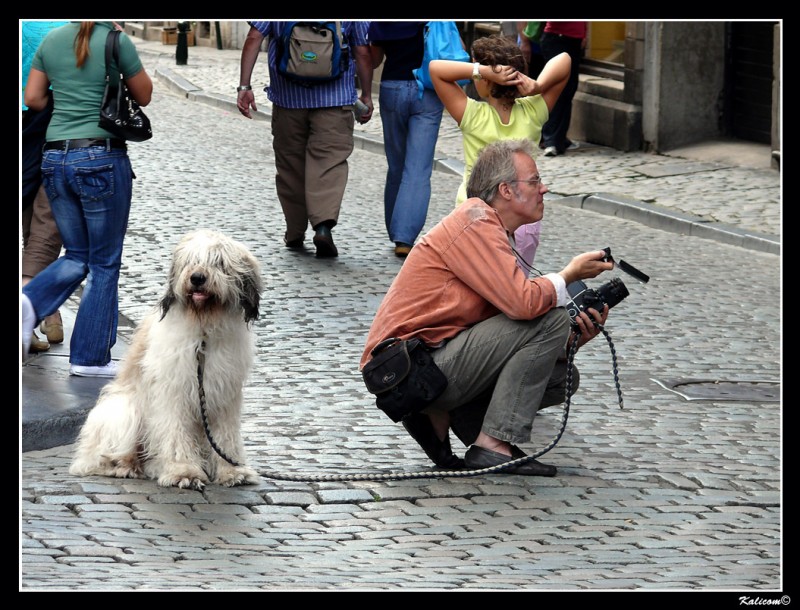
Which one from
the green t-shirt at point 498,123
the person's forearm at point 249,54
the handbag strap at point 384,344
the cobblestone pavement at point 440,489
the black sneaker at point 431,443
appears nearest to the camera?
the cobblestone pavement at point 440,489

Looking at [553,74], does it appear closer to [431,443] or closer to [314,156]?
[431,443]

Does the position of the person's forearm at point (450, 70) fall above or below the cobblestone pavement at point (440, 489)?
above

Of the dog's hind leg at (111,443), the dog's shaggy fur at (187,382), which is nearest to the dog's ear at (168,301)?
the dog's shaggy fur at (187,382)

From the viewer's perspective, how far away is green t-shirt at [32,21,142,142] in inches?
285

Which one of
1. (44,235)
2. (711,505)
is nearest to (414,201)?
(44,235)

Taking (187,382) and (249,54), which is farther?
(249,54)

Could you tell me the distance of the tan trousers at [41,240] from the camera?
816 centimetres

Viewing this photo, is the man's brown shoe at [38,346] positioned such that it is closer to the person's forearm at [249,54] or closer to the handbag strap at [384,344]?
the handbag strap at [384,344]

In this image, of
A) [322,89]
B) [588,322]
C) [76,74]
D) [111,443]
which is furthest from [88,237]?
[322,89]

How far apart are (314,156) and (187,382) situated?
5291 mm

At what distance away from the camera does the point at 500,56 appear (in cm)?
778

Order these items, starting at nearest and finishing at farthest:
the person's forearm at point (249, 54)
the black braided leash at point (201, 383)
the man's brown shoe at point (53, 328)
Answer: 1. the black braided leash at point (201, 383)
2. the man's brown shoe at point (53, 328)
3. the person's forearm at point (249, 54)

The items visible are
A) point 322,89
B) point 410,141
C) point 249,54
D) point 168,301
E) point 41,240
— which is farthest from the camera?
point 249,54

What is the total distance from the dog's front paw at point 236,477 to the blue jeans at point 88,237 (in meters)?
1.70
